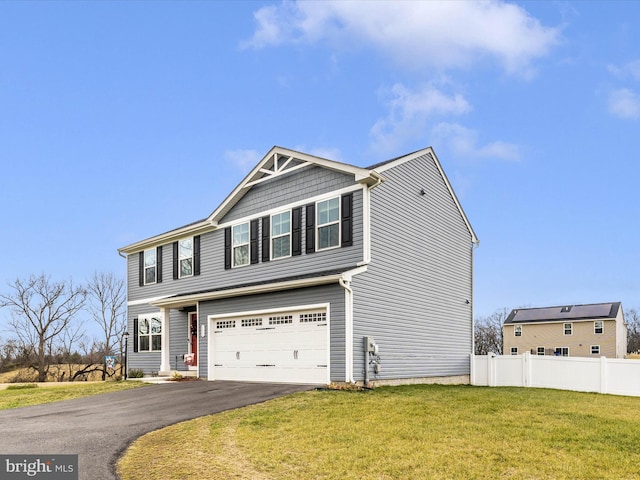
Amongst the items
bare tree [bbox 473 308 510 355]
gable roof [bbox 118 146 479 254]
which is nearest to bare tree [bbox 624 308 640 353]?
bare tree [bbox 473 308 510 355]

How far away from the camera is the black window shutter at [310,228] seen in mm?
17523

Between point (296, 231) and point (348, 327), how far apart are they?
4284 millimetres

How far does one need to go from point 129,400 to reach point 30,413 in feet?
7.63

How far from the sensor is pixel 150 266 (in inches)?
976

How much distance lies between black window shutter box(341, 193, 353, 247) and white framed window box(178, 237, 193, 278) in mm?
8424

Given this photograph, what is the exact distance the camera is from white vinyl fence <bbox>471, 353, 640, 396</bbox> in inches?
726

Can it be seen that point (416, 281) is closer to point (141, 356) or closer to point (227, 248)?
point (227, 248)

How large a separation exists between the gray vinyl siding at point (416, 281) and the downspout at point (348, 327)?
25 centimetres

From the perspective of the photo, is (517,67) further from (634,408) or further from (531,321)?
(531,321)

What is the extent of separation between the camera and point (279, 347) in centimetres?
1725

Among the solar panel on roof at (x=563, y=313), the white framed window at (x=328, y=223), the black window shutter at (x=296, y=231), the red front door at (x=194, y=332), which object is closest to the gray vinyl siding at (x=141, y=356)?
the red front door at (x=194, y=332)

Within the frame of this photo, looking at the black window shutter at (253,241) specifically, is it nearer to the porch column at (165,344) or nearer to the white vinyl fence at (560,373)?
the porch column at (165,344)

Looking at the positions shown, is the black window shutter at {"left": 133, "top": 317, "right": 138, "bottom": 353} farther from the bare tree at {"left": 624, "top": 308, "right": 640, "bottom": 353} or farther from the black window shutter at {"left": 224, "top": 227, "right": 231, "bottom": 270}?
the bare tree at {"left": 624, "top": 308, "right": 640, "bottom": 353}

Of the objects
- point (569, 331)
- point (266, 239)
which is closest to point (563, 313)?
point (569, 331)
